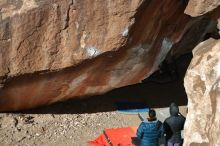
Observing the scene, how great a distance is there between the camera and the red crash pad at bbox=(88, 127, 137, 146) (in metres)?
9.33

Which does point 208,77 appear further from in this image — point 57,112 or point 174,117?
point 57,112

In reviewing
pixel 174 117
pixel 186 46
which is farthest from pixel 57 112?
pixel 186 46

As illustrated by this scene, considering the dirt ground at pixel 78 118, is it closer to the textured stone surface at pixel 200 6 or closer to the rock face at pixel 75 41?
the rock face at pixel 75 41

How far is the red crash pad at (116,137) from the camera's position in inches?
367

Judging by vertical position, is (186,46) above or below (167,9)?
below

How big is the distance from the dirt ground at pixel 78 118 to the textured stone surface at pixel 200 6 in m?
2.64

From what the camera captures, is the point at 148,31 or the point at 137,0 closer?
the point at 137,0

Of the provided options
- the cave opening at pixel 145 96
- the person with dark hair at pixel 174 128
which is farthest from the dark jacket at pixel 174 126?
the cave opening at pixel 145 96

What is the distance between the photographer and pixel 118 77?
9.94 m

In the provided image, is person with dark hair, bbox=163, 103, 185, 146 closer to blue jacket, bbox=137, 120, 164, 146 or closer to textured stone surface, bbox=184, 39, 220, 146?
blue jacket, bbox=137, 120, 164, 146

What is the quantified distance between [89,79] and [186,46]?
455 cm

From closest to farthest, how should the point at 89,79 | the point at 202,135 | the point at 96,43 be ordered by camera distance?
the point at 202,135 → the point at 96,43 → the point at 89,79

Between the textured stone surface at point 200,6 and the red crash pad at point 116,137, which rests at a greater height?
the textured stone surface at point 200,6

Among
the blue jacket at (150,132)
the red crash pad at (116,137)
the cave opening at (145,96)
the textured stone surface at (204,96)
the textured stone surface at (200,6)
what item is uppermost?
the textured stone surface at (200,6)
